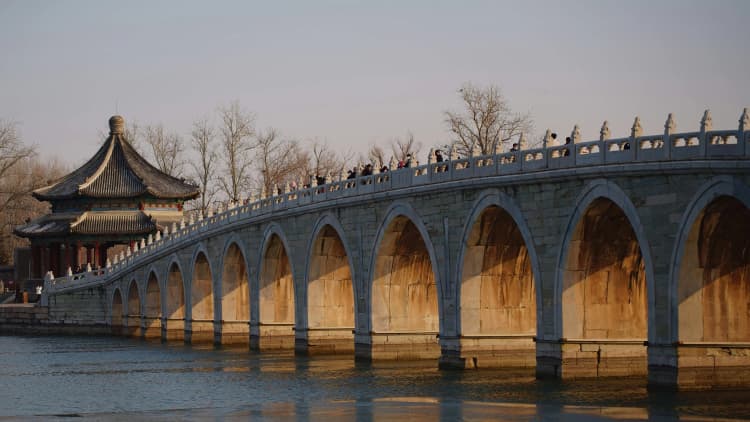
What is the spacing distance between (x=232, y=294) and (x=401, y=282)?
14379 millimetres

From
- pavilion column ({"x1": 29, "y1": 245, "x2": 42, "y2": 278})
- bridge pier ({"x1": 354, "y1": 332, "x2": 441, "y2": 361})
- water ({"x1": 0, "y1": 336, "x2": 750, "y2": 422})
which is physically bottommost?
water ({"x1": 0, "y1": 336, "x2": 750, "y2": 422})

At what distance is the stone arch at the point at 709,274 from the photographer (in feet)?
93.5

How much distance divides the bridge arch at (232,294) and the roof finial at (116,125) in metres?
33.7

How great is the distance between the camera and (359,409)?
95.9 ft

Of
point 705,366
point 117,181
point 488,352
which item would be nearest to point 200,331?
point 488,352

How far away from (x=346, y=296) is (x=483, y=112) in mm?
18656

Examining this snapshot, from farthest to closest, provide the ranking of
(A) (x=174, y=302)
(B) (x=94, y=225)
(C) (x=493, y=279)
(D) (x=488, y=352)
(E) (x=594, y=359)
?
(B) (x=94, y=225), (A) (x=174, y=302), (C) (x=493, y=279), (D) (x=488, y=352), (E) (x=594, y=359)

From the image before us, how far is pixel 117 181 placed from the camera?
8112 cm

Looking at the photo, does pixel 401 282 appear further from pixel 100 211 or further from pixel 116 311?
pixel 100 211

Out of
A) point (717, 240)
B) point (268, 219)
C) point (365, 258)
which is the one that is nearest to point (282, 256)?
point (268, 219)

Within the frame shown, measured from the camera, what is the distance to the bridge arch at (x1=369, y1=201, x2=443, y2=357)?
134 feet

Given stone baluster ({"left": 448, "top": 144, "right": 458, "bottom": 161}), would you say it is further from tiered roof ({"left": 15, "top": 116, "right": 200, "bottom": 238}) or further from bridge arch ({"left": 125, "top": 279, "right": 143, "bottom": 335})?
tiered roof ({"left": 15, "top": 116, "right": 200, "bottom": 238})

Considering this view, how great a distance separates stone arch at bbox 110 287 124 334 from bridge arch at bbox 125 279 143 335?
Result: 1.34m

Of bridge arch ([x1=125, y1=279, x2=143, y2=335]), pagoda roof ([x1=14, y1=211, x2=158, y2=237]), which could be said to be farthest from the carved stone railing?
pagoda roof ([x1=14, y1=211, x2=158, y2=237])
